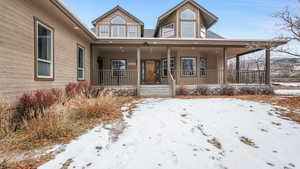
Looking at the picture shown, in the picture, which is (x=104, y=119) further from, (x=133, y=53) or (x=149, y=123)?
(x=133, y=53)

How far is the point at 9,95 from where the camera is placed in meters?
3.54

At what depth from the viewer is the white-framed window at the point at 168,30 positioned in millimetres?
12616

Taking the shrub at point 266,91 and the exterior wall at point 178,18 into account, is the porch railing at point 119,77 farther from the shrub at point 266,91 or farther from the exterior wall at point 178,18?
the shrub at point 266,91

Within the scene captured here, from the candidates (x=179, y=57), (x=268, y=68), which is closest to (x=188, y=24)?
(x=179, y=57)

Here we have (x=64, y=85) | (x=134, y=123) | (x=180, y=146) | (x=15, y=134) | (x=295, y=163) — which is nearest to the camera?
(x=295, y=163)

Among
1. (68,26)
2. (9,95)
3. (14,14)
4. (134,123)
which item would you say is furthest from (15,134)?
(68,26)

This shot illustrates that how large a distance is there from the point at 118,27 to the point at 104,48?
3844 mm

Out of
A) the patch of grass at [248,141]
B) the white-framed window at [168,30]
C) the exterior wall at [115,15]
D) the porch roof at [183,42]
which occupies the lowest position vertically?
the patch of grass at [248,141]

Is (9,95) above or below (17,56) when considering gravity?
below

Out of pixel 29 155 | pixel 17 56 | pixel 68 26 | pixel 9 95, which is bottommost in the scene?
pixel 29 155

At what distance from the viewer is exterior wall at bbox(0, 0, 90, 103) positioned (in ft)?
11.3

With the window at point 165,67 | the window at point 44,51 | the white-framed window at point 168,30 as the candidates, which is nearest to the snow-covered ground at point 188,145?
the window at point 44,51

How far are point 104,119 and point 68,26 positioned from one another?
4.63 meters

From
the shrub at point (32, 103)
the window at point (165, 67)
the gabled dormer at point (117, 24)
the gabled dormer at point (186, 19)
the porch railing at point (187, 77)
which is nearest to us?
the shrub at point (32, 103)
